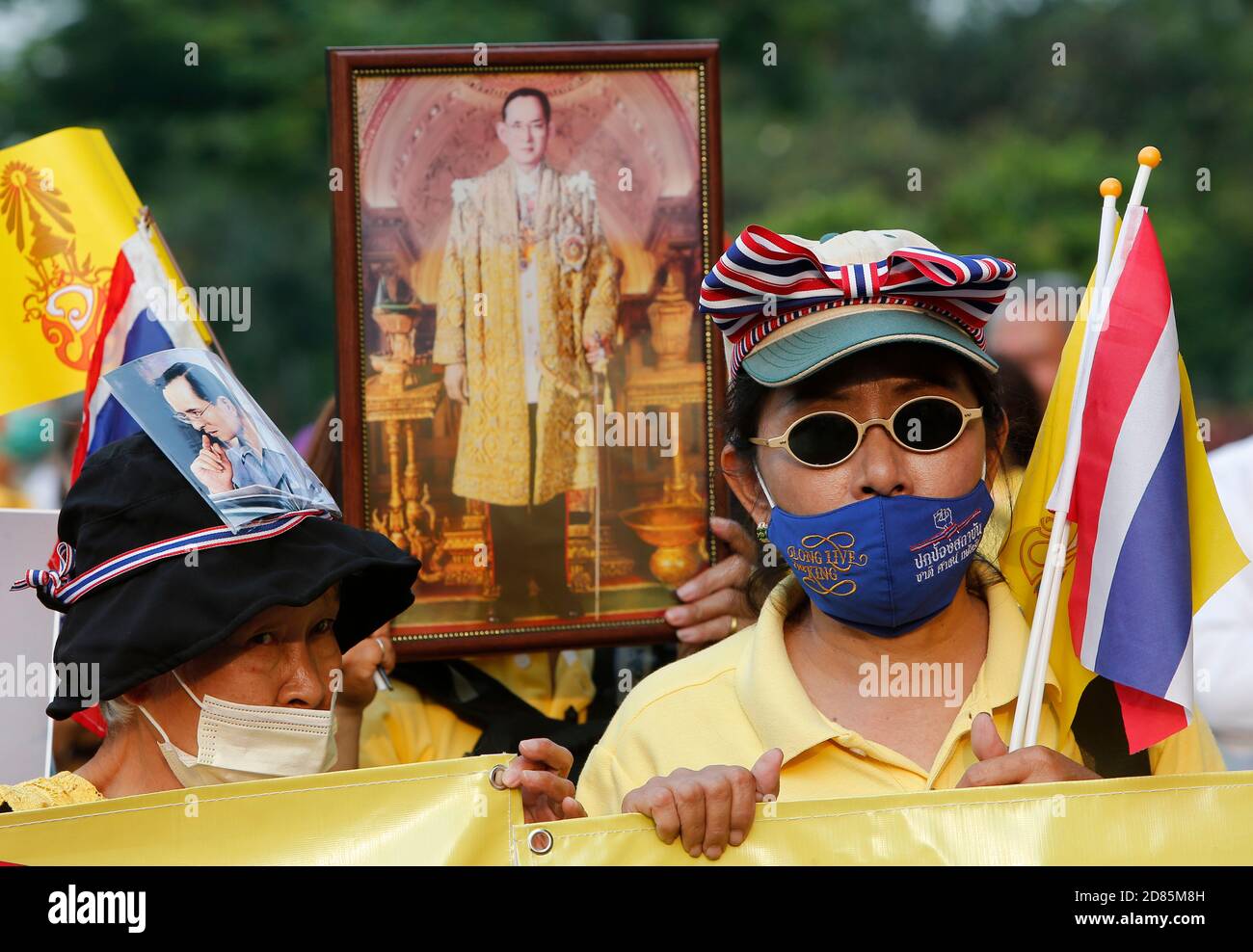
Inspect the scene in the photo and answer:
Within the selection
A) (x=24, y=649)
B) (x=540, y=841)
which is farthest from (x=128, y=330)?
(x=540, y=841)

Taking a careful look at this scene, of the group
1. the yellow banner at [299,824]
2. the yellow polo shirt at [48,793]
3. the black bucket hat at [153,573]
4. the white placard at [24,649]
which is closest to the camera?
the yellow banner at [299,824]

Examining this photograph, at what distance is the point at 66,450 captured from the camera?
24.3 ft

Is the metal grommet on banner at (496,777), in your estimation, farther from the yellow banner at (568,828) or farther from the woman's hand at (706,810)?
the woman's hand at (706,810)

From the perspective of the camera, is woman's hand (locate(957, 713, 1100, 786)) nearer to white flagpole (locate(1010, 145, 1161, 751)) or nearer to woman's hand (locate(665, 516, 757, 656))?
white flagpole (locate(1010, 145, 1161, 751))

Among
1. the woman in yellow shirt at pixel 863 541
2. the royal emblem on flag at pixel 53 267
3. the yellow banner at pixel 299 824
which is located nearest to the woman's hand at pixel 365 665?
the woman in yellow shirt at pixel 863 541

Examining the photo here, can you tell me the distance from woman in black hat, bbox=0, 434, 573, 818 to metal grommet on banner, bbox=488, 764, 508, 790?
0.54 feet

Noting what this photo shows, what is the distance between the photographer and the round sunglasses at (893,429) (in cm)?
333

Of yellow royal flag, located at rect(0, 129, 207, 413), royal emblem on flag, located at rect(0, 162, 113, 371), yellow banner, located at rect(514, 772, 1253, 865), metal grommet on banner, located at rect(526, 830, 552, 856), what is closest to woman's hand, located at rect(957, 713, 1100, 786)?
yellow banner, located at rect(514, 772, 1253, 865)

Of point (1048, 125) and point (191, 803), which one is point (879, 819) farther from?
point (1048, 125)

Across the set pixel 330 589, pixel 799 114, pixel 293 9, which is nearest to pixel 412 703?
pixel 330 589

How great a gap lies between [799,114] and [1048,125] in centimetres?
379

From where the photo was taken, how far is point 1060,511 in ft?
11.1

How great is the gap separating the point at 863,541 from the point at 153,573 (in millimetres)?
1336

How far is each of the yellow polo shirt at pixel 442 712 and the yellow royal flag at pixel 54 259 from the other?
1.08 metres
